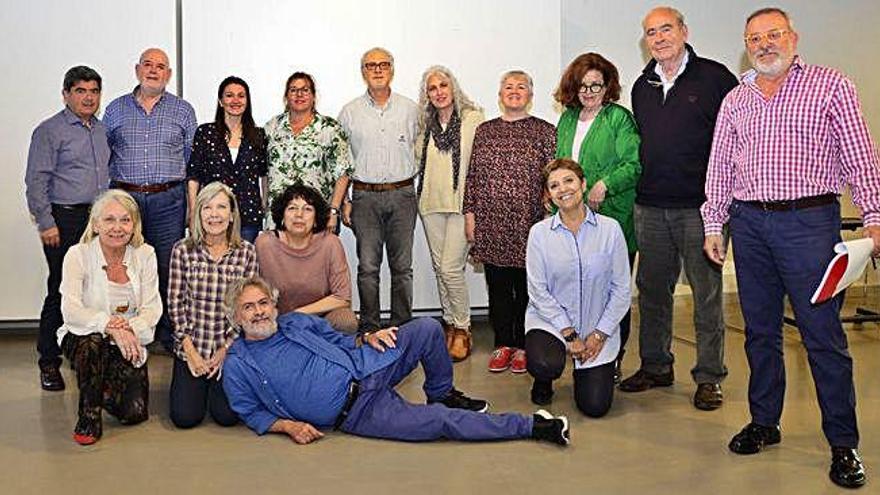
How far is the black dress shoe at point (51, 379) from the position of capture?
4.60 m

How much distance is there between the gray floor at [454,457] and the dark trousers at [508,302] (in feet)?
1.90

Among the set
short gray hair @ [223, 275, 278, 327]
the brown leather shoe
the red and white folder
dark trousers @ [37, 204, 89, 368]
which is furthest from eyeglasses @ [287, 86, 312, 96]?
the red and white folder

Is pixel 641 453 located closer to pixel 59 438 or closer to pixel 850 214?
pixel 59 438

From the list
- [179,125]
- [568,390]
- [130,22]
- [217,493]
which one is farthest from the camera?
[130,22]

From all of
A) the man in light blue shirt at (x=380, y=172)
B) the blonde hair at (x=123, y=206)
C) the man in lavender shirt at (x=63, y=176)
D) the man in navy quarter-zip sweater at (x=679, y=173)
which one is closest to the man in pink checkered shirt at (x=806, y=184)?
the man in navy quarter-zip sweater at (x=679, y=173)

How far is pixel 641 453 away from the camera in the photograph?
11.9 feet

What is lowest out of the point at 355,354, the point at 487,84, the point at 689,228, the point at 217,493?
the point at 217,493

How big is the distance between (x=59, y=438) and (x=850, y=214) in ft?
18.0

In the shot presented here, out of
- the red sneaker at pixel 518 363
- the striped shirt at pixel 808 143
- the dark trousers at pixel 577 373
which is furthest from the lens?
the red sneaker at pixel 518 363

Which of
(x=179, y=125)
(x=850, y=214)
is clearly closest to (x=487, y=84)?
(x=179, y=125)

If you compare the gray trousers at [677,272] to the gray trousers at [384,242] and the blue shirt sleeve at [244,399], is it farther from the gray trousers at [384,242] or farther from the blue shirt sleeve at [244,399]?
the blue shirt sleeve at [244,399]

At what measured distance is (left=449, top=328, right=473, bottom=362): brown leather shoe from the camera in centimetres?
521

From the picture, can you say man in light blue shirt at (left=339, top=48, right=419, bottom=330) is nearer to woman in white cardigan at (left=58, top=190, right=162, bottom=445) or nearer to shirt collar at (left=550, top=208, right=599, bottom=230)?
shirt collar at (left=550, top=208, right=599, bottom=230)

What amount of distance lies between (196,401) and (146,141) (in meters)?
1.52
